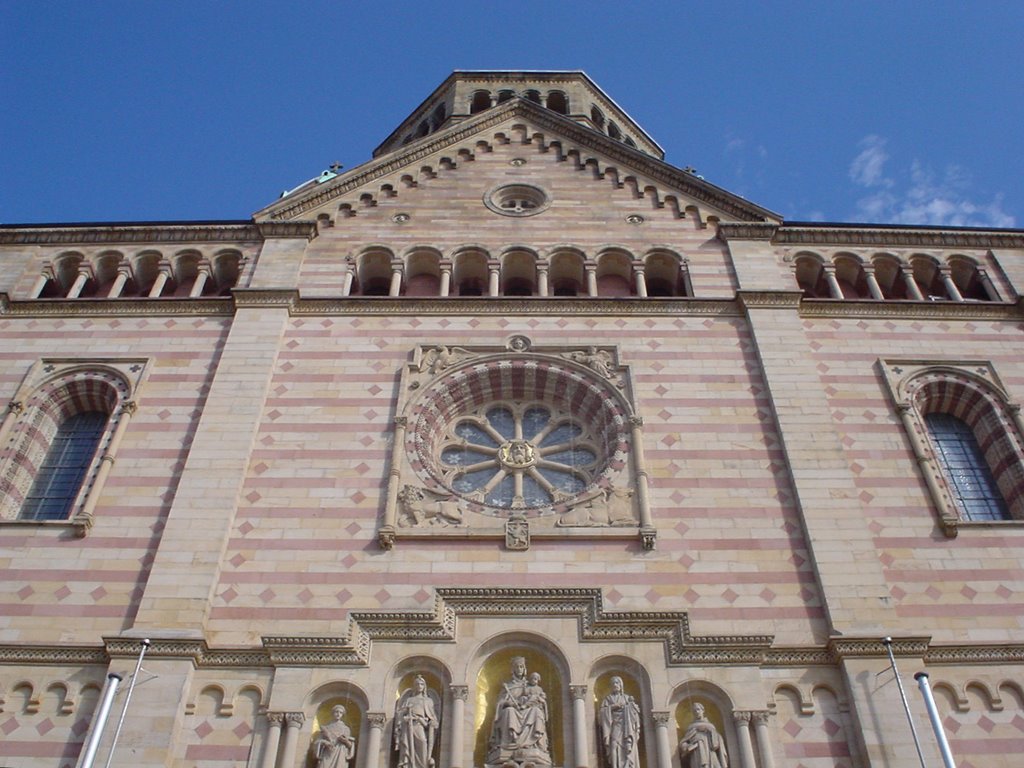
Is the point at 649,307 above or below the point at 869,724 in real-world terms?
above

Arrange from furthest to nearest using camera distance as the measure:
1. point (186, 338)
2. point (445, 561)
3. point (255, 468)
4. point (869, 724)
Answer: point (186, 338)
point (255, 468)
point (445, 561)
point (869, 724)

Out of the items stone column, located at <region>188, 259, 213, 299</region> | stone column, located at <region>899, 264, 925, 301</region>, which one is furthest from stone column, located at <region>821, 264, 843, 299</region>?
stone column, located at <region>188, 259, 213, 299</region>

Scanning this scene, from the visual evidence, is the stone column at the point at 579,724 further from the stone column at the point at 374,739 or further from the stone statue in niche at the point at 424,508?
the stone statue in niche at the point at 424,508

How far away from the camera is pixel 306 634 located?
14781mm

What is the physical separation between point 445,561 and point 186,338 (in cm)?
783

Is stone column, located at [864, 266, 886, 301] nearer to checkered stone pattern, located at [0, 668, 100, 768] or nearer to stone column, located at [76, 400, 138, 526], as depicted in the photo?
stone column, located at [76, 400, 138, 526]

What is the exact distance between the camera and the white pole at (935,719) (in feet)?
41.7

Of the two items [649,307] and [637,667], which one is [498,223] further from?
[637,667]

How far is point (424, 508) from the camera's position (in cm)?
1678

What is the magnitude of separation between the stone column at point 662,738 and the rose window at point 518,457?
4485 mm

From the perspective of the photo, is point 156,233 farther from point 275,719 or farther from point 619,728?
point 619,728

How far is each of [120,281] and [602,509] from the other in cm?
1193

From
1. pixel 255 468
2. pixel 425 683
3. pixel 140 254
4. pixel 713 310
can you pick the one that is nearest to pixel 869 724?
pixel 425 683

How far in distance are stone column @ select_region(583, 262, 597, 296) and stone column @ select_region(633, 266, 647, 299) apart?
89 cm
